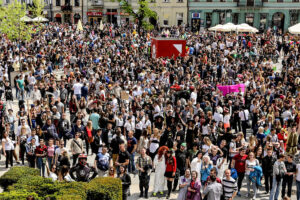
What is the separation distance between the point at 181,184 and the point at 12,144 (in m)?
5.94

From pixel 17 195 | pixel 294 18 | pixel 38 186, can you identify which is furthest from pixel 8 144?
pixel 294 18

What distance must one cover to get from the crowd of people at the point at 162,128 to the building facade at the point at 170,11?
3277 cm

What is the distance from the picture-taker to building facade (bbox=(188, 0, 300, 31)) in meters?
53.3

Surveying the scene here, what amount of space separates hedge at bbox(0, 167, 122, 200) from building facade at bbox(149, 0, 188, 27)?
48854 millimetres

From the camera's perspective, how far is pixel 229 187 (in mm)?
9500

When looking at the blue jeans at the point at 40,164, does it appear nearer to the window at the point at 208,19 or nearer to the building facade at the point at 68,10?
the window at the point at 208,19

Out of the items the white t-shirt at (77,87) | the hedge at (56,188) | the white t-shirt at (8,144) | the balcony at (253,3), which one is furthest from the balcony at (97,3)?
the hedge at (56,188)

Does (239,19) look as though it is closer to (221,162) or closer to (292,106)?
(292,106)

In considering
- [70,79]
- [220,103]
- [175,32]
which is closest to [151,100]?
[220,103]

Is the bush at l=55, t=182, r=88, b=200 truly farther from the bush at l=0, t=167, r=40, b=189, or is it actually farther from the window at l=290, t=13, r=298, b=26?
the window at l=290, t=13, r=298, b=26

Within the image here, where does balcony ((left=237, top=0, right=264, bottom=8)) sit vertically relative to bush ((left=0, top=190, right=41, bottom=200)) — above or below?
above

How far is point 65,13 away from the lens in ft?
204

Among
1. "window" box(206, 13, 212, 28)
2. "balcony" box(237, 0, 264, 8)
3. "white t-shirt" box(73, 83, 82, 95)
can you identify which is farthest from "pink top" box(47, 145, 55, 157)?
"window" box(206, 13, 212, 28)

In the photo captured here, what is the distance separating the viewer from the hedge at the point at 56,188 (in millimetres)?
8484
